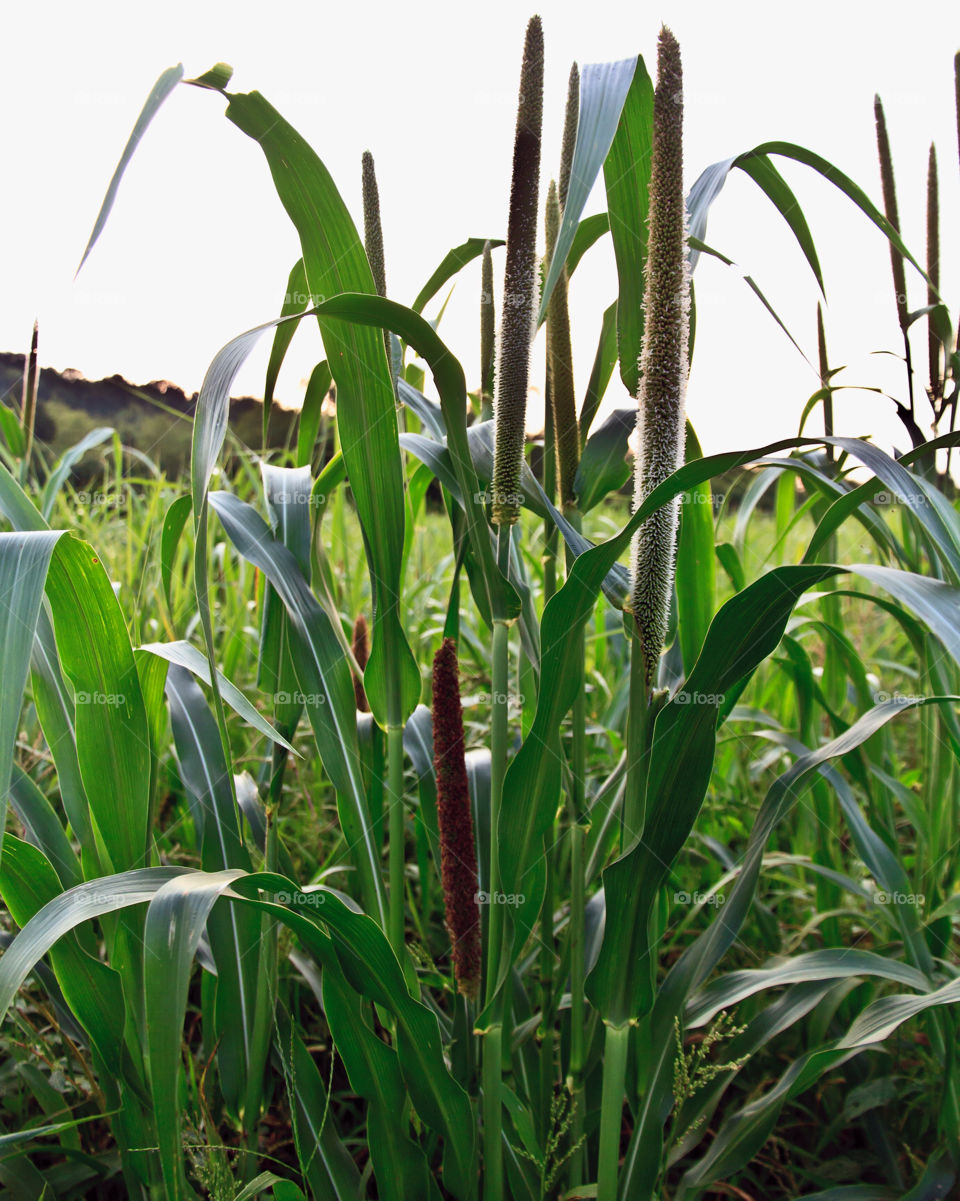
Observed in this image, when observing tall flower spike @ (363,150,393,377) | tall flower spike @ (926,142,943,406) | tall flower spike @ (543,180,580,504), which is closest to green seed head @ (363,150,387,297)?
tall flower spike @ (363,150,393,377)

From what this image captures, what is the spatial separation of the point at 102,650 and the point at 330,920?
44cm

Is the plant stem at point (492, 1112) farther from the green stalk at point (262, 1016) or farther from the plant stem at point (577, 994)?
the green stalk at point (262, 1016)

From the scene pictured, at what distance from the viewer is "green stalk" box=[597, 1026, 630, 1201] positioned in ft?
2.76

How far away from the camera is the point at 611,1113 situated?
843 millimetres

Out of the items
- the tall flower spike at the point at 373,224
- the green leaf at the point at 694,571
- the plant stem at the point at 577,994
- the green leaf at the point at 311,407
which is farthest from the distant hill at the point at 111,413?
the plant stem at the point at 577,994

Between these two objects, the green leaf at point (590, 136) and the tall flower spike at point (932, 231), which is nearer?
the green leaf at point (590, 136)

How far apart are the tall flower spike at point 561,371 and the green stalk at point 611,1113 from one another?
675 millimetres

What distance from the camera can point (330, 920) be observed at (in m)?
0.79

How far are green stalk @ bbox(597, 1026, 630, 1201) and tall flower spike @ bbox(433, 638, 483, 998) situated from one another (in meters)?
0.20

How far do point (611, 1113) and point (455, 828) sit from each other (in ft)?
1.14

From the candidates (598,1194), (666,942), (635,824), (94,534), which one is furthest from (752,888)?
(94,534)

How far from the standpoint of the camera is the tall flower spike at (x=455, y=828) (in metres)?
0.97

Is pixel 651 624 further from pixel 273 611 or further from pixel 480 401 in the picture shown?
pixel 480 401

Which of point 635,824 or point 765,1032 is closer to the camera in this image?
→ point 635,824
